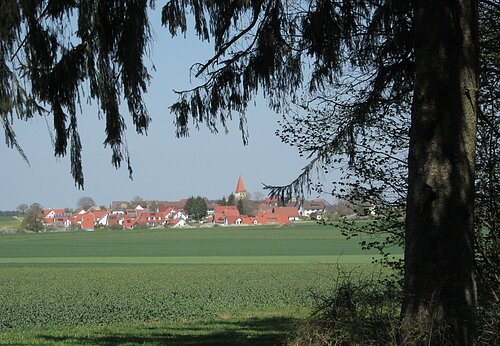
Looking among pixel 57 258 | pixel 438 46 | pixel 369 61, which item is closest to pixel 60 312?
pixel 369 61

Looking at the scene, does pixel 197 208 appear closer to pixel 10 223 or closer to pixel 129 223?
pixel 129 223

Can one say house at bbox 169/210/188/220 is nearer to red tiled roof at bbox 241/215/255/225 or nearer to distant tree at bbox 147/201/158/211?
distant tree at bbox 147/201/158/211

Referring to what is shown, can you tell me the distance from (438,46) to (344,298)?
6.62 ft

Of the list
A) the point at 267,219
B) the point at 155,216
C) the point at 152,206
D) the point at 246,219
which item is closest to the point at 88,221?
the point at 155,216

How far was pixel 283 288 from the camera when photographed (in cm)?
2739

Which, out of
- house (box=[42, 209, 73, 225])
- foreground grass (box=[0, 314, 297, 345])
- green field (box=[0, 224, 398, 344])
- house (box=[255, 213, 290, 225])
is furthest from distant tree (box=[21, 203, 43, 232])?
foreground grass (box=[0, 314, 297, 345])

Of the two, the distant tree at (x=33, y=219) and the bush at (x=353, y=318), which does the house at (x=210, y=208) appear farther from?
the bush at (x=353, y=318)

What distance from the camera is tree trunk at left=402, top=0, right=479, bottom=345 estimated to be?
6098mm

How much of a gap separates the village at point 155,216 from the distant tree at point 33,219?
1.50m

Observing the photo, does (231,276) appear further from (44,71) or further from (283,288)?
(44,71)

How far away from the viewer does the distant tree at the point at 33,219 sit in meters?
115

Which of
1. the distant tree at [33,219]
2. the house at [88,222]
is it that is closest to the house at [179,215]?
the house at [88,222]

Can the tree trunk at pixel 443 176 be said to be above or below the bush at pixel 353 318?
above

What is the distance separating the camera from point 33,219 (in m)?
116
